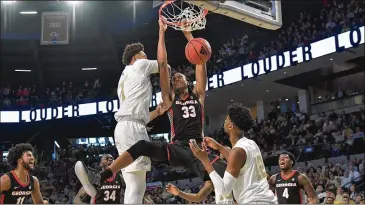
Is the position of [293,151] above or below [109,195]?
above

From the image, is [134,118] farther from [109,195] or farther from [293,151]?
[293,151]

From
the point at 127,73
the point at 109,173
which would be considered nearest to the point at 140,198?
the point at 109,173

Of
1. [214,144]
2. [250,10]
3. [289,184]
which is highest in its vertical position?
[250,10]

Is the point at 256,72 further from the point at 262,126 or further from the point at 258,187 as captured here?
the point at 258,187

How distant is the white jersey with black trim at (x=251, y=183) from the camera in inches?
147

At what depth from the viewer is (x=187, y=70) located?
21.2m

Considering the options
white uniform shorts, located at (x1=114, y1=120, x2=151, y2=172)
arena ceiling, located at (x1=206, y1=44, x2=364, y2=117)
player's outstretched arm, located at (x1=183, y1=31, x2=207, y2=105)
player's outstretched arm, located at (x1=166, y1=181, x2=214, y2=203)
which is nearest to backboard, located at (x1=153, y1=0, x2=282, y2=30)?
player's outstretched arm, located at (x1=183, y1=31, x2=207, y2=105)

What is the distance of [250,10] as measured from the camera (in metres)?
6.21

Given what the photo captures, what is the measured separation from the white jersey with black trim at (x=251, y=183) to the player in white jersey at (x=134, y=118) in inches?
47.9

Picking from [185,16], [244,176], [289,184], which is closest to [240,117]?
[244,176]

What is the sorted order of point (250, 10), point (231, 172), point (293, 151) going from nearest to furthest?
point (231, 172)
point (250, 10)
point (293, 151)

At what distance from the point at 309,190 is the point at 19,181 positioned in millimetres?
3712

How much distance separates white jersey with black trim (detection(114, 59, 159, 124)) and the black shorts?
16.6 inches

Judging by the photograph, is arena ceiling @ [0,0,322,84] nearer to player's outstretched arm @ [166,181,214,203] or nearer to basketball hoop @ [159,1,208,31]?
basketball hoop @ [159,1,208,31]
